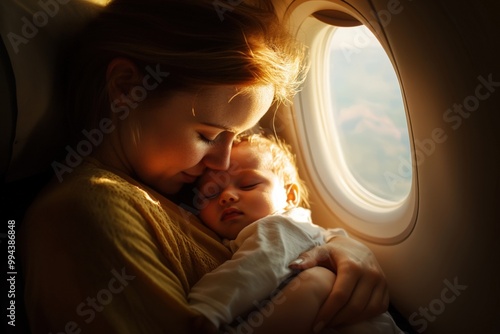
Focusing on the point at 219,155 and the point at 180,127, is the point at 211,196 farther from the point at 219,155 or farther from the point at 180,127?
the point at 180,127

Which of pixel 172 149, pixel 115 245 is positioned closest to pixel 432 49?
pixel 172 149

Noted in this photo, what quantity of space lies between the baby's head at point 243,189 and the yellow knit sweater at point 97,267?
0.30m

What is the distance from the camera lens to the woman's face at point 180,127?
118 cm

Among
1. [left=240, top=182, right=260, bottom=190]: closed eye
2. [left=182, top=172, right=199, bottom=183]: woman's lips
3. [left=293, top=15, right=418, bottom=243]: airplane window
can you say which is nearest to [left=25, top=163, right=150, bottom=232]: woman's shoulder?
[left=182, top=172, right=199, bottom=183]: woman's lips

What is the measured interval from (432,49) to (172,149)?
608 mm

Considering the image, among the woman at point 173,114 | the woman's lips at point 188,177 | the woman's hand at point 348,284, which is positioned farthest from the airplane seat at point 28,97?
the woman's hand at point 348,284

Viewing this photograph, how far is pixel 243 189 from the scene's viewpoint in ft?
4.47

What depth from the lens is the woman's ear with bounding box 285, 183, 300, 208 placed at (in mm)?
1538

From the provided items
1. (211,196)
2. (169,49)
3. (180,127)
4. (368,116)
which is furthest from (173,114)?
(368,116)

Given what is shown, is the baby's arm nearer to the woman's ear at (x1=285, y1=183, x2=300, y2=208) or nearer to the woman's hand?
the woman's hand

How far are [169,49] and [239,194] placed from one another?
1.36ft

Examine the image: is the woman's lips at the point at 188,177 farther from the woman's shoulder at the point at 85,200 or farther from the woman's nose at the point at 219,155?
the woman's shoulder at the point at 85,200

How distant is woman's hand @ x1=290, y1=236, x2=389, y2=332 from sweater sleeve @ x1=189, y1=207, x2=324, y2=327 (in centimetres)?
4

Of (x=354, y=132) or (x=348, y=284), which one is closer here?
(x=348, y=284)
